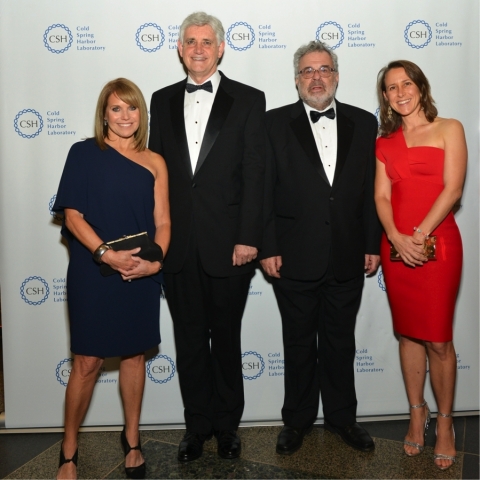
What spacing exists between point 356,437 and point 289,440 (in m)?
0.37

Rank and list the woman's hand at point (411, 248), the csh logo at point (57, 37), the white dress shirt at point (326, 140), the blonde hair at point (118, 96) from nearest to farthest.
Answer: the blonde hair at point (118, 96) < the woman's hand at point (411, 248) < the white dress shirt at point (326, 140) < the csh logo at point (57, 37)

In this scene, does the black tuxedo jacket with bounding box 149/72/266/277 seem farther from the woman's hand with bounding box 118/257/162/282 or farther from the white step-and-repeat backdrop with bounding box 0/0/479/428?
the white step-and-repeat backdrop with bounding box 0/0/479/428

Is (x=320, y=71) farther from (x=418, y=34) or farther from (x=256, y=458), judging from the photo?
(x=256, y=458)

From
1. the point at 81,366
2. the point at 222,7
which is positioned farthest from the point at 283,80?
the point at 81,366

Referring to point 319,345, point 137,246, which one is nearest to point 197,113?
point 137,246

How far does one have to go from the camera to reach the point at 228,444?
3.13 metres

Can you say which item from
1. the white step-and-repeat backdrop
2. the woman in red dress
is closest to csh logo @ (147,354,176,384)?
the white step-and-repeat backdrop

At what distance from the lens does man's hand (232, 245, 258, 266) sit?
294 centimetres

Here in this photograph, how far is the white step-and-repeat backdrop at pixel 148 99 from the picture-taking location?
11.4 ft

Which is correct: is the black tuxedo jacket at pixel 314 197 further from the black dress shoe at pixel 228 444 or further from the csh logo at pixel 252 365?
the black dress shoe at pixel 228 444

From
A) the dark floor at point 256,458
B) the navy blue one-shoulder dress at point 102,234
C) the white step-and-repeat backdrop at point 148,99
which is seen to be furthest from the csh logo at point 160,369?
the navy blue one-shoulder dress at point 102,234

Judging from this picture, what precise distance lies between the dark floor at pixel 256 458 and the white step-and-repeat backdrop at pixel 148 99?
9.7 inches

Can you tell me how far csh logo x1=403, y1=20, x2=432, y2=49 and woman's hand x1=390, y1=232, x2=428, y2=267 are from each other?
1.33 meters

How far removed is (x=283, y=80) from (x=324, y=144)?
2.07 ft
